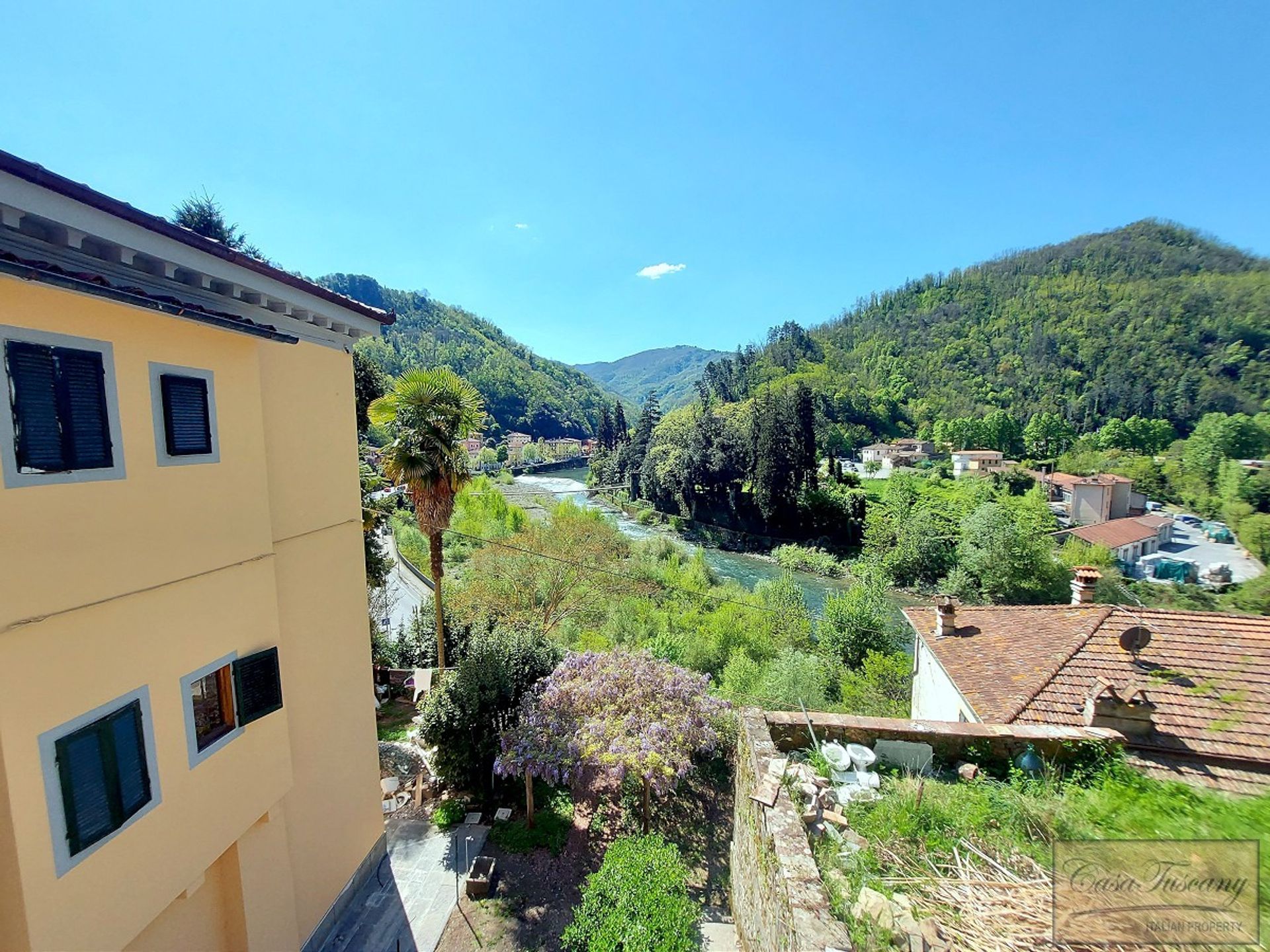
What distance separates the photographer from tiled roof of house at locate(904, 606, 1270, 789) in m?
5.13

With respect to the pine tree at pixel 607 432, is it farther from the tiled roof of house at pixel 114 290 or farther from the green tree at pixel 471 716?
the tiled roof of house at pixel 114 290

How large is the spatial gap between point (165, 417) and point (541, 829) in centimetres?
851

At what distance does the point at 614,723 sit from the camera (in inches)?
317

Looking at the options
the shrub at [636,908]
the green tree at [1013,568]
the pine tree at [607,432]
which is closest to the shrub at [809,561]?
the green tree at [1013,568]

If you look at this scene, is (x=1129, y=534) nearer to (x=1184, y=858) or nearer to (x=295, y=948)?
(x=1184, y=858)

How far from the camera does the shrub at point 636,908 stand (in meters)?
5.34

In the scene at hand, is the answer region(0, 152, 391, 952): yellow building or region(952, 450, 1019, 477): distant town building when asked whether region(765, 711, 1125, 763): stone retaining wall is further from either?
region(952, 450, 1019, 477): distant town building

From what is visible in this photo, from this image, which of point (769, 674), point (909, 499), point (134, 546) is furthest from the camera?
point (909, 499)

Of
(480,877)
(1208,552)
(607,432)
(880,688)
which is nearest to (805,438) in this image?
(880,688)

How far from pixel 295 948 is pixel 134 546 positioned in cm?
532

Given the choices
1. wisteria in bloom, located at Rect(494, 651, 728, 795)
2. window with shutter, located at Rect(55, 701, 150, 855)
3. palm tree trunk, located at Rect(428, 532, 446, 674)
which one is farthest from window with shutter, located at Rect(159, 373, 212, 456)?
palm tree trunk, located at Rect(428, 532, 446, 674)

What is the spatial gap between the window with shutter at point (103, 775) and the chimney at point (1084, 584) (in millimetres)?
A: 13568

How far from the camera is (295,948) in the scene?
18.1 feet

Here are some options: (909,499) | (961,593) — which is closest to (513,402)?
(909,499)
